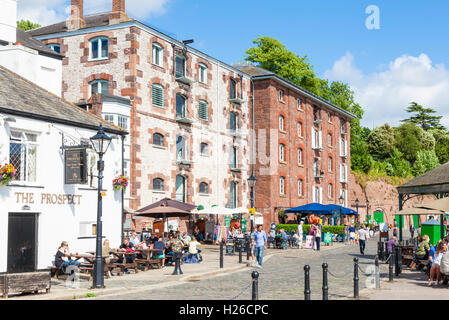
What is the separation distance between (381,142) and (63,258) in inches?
2773

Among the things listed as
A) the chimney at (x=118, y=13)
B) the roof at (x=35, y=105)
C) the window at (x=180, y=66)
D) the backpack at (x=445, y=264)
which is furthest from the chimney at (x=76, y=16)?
the backpack at (x=445, y=264)

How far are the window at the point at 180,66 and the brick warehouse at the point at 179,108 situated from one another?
0.21 ft

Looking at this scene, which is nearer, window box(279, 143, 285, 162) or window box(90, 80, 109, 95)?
window box(90, 80, 109, 95)

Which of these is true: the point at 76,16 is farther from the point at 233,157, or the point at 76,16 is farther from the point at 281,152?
the point at 281,152

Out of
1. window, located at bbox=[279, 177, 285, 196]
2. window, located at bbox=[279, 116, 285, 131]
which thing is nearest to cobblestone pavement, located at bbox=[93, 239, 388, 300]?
window, located at bbox=[279, 177, 285, 196]

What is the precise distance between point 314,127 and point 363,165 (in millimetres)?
17768

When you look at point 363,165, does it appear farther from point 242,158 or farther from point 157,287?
point 157,287

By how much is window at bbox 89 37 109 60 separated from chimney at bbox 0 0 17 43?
6585 mm

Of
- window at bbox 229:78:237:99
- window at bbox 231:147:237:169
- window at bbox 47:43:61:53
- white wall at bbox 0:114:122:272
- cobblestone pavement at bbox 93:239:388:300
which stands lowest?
cobblestone pavement at bbox 93:239:388:300

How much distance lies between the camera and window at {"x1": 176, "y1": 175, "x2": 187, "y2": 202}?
119 feet

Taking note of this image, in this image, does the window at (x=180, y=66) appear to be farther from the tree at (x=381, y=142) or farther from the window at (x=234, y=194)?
the tree at (x=381, y=142)

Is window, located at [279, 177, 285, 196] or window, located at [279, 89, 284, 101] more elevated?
window, located at [279, 89, 284, 101]

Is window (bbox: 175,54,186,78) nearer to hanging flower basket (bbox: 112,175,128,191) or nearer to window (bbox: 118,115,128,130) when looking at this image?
window (bbox: 118,115,128,130)

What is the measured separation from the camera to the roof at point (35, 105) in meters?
19.4
